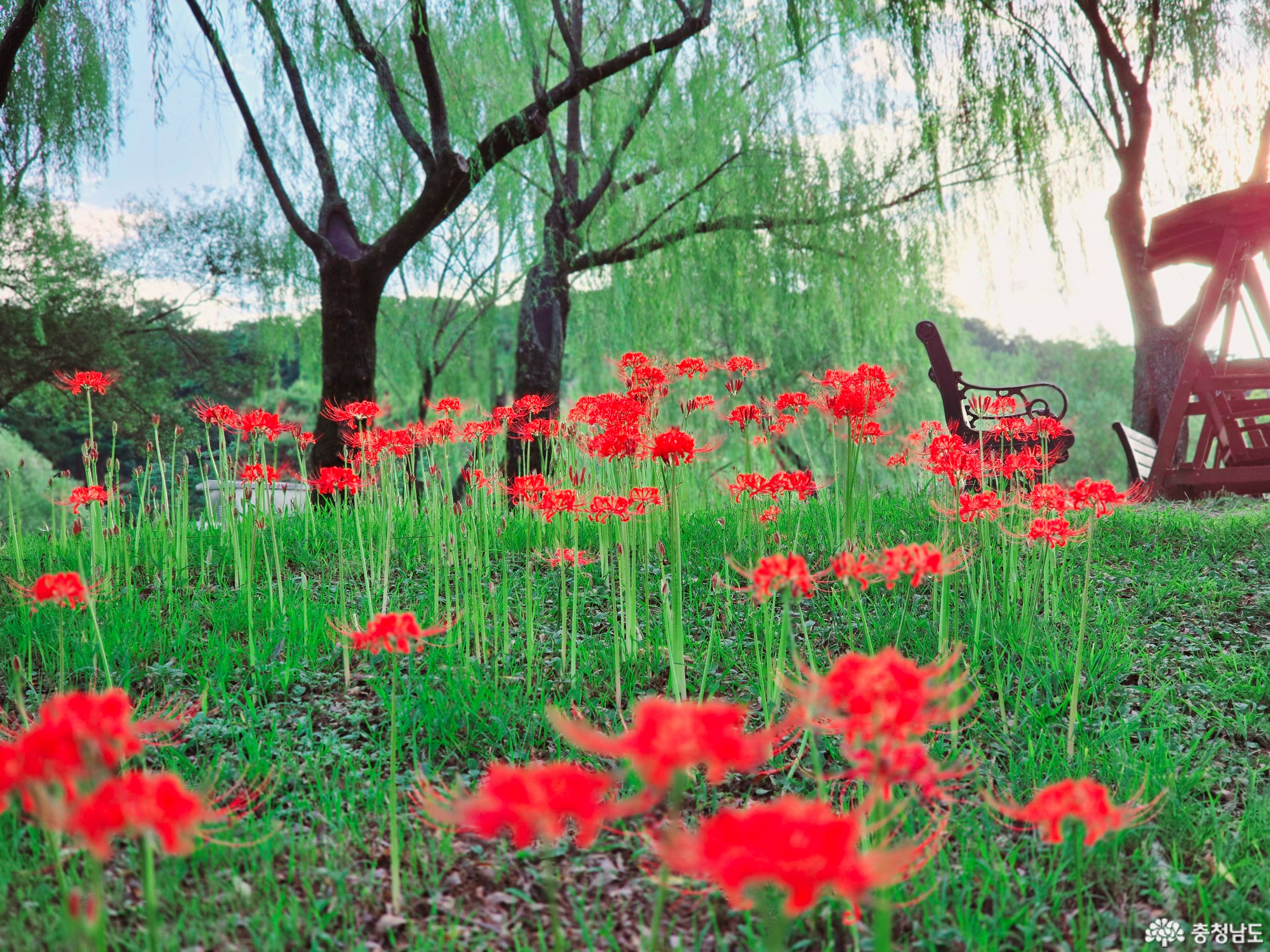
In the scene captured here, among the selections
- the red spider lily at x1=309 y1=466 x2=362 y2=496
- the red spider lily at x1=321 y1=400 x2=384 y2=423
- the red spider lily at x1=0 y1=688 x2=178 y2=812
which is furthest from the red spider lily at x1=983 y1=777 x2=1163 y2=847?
the red spider lily at x1=309 y1=466 x2=362 y2=496

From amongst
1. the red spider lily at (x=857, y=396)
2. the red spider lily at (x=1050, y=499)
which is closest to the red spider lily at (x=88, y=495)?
the red spider lily at (x=857, y=396)

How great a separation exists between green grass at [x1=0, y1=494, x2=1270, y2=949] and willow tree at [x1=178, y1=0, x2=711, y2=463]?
2730 millimetres

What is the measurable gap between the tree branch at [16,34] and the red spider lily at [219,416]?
336 centimetres

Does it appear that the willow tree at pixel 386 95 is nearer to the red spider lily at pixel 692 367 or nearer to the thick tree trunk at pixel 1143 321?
the red spider lily at pixel 692 367

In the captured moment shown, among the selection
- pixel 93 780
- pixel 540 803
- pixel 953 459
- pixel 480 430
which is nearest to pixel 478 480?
pixel 480 430

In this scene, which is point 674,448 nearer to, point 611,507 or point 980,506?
point 611,507

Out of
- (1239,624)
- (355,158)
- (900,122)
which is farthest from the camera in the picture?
(355,158)

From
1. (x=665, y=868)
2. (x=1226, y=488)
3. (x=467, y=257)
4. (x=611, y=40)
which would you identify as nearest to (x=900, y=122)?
(x=611, y=40)

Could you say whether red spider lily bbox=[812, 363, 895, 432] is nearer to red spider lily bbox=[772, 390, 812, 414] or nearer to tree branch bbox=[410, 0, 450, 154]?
red spider lily bbox=[772, 390, 812, 414]

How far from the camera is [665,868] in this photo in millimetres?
878

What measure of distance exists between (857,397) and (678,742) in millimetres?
2205

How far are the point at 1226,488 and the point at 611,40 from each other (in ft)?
19.4

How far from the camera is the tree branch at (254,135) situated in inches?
219

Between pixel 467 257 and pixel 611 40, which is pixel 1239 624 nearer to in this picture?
pixel 611 40
